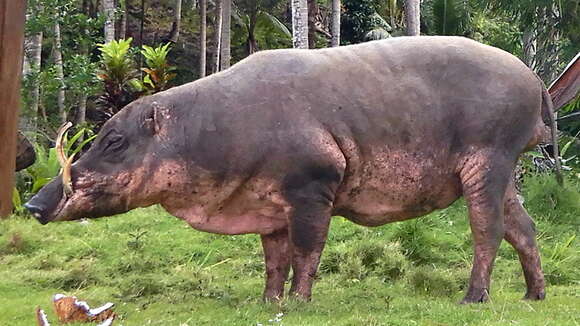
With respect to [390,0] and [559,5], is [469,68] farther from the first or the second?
[390,0]

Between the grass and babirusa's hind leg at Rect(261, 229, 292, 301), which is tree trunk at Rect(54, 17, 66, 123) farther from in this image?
babirusa's hind leg at Rect(261, 229, 292, 301)

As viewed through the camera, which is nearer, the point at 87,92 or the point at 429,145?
the point at 429,145

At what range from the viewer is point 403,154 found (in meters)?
6.62

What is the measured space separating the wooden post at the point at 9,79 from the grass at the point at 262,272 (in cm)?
66

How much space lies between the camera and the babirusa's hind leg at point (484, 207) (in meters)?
6.54

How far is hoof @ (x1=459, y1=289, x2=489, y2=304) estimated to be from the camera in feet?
21.5

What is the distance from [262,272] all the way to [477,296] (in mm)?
2765

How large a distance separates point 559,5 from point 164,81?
27.1ft

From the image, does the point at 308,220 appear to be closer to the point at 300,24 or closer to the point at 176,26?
the point at 300,24

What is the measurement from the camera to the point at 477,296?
21.6 feet

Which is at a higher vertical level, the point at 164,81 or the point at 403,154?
the point at 403,154

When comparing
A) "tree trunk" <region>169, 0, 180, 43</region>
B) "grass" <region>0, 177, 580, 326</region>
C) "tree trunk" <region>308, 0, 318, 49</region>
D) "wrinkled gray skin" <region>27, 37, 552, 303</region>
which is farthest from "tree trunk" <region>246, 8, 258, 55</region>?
"wrinkled gray skin" <region>27, 37, 552, 303</region>

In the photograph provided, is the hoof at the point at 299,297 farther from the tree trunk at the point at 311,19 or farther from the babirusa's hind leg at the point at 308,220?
the tree trunk at the point at 311,19

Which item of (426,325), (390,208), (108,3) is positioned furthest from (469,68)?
(108,3)
